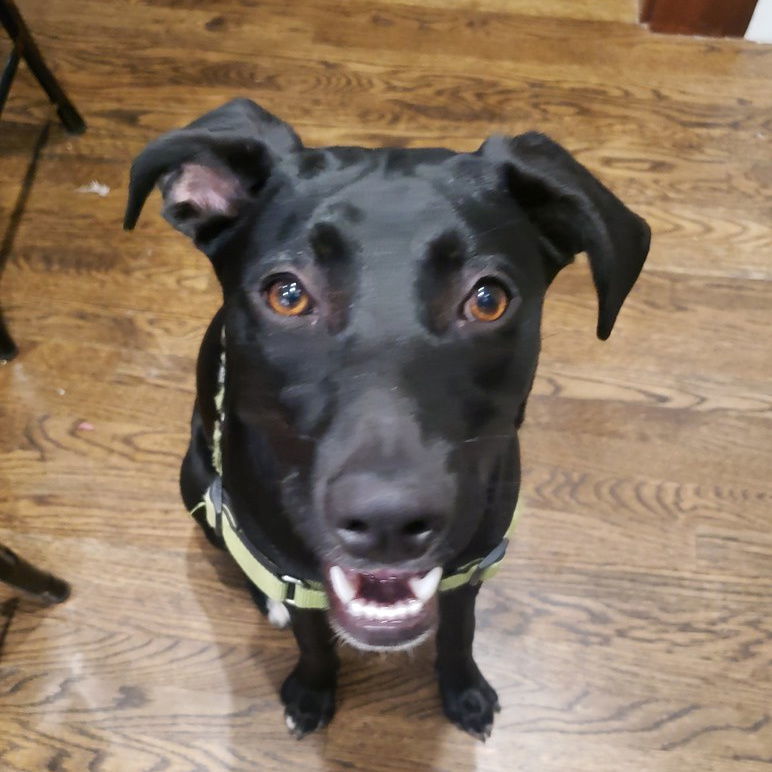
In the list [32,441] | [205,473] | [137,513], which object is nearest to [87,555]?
[137,513]

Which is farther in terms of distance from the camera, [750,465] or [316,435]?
[750,465]

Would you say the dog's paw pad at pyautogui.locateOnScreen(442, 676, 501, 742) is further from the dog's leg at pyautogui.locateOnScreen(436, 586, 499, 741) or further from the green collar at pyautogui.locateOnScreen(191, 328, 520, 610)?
the green collar at pyautogui.locateOnScreen(191, 328, 520, 610)

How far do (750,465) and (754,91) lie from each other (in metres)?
1.25

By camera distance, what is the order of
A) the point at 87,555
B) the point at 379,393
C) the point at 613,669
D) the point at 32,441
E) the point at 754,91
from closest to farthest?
the point at 379,393 < the point at 613,669 < the point at 87,555 < the point at 32,441 < the point at 754,91

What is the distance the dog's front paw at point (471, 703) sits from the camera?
1.50 metres

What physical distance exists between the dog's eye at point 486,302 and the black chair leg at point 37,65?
1727 mm

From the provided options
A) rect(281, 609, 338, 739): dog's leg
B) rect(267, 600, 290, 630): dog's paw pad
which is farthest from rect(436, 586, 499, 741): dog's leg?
rect(267, 600, 290, 630): dog's paw pad

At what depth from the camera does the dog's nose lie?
0.83 m

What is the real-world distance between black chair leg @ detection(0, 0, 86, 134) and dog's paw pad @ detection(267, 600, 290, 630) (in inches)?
59.2

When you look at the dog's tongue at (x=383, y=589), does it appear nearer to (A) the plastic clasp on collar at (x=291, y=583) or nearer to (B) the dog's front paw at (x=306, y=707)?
(A) the plastic clasp on collar at (x=291, y=583)

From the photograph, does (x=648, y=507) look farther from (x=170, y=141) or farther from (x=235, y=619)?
→ (x=170, y=141)

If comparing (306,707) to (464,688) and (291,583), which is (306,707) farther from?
(291,583)

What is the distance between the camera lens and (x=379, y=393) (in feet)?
2.87

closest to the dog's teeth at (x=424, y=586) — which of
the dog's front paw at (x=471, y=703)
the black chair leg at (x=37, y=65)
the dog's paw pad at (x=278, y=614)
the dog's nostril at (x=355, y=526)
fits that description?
the dog's nostril at (x=355, y=526)
